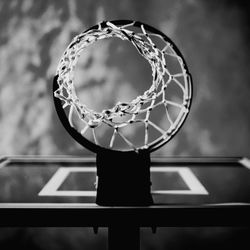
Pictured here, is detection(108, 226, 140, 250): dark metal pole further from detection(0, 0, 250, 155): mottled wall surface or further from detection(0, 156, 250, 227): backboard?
detection(0, 0, 250, 155): mottled wall surface

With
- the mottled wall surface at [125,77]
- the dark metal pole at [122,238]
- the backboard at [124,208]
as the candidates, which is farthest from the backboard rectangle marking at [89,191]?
the mottled wall surface at [125,77]

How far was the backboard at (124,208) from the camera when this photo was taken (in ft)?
4.08

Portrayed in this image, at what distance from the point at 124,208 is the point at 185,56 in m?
1.41

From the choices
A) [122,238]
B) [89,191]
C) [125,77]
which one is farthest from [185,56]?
[122,238]

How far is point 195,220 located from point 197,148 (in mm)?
1195

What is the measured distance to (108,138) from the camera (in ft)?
7.80

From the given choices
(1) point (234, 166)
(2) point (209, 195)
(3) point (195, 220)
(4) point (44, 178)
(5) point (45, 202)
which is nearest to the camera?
(3) point (195, 220)

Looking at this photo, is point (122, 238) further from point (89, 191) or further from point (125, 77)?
point (125, 77)

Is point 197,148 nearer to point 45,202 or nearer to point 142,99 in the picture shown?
point 142,99

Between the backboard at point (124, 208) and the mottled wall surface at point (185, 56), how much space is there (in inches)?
15.4

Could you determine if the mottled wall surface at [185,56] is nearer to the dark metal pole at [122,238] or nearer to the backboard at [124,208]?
the backboard at [124,208]

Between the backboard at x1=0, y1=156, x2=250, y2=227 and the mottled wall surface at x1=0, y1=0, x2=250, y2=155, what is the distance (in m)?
0.39

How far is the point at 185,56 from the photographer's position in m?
2.41

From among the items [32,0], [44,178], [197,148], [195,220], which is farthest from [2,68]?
[195,220]
